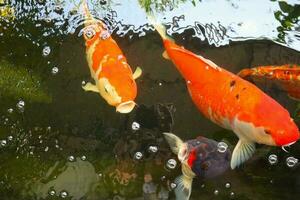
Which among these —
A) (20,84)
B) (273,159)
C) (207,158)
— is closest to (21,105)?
(20,84)

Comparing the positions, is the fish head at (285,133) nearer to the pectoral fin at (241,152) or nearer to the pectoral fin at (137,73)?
the pectoral fin at (241,152)

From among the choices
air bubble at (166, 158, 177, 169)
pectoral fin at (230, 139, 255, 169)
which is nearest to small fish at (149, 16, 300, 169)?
pectoral fin at (230, 139, 255, 169)

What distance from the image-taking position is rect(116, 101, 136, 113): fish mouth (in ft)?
3.30

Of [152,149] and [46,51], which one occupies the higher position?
[46,51]

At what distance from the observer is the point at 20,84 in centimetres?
107

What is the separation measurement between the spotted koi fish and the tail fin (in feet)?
0.06

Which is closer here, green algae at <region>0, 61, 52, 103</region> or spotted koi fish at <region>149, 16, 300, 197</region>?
spotted koi fish at <region>149, 16, 300, 197</region>

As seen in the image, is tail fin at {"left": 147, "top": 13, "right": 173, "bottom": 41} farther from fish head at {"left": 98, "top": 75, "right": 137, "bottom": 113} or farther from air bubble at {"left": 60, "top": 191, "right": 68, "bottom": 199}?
air bubble at {"left": 60, "top": 191, "right": 68, "bottom": 199}

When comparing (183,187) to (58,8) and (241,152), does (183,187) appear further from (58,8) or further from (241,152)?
(58,8)

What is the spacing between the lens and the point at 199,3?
1.06 metres

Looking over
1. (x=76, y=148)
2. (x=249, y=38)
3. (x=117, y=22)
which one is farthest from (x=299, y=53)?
(x=76, y=148)

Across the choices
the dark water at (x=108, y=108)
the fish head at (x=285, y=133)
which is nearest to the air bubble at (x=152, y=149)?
the dark water at (x=108, y=108)

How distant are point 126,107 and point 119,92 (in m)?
0.04

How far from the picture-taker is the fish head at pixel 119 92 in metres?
0.98
